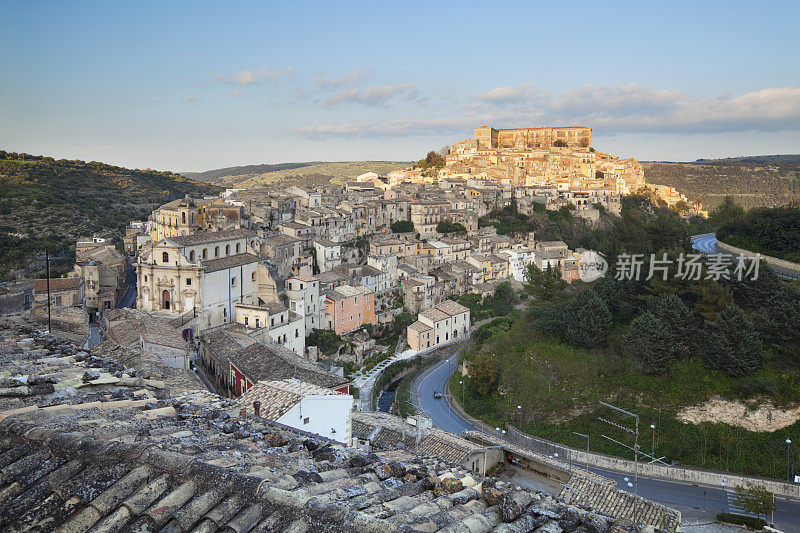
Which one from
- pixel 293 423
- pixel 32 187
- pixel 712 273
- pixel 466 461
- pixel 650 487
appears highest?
pixel 32 187

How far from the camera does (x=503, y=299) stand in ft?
133

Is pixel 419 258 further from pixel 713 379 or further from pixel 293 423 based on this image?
pixel 293 423

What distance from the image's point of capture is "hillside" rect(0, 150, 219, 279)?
36.8m

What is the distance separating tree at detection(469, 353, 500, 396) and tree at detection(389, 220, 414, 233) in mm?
21851

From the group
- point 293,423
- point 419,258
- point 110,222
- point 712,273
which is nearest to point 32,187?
point 110,222

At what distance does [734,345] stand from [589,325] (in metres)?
5.47

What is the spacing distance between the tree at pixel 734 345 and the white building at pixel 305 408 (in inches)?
573

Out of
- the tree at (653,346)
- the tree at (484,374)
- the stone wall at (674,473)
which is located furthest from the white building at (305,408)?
the tree at (653,346)

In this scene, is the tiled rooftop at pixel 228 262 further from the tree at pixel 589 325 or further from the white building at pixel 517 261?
the white building at pixel 517 261

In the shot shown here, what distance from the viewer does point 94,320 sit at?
28.7 m

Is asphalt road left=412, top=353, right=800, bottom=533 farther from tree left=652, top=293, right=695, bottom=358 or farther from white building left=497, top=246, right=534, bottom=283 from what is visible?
white building left=497, top=246, right=534, bottom=283

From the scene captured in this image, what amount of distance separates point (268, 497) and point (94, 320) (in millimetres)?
29601

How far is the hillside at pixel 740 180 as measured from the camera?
66.4 m

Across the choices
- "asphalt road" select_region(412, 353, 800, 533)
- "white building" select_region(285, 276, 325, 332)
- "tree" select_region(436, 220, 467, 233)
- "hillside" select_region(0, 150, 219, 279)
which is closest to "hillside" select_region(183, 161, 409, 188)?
"hillside" select_region(0, 150, 219, 279)
